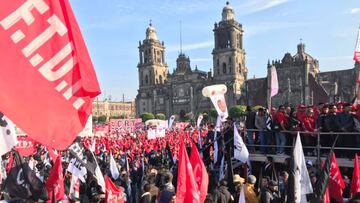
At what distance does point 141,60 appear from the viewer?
4146 inches

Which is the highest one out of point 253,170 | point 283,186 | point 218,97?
point 218,97

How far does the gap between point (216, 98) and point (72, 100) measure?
31.4ft

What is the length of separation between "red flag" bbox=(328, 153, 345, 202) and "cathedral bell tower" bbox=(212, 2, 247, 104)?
7828 cm

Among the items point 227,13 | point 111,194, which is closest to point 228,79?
point 227,13

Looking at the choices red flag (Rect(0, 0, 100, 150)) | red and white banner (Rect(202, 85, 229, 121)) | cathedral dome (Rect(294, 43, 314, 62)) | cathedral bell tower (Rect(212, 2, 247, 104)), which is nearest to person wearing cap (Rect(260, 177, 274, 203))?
red flag (Rect(0, 0, 100, 150))

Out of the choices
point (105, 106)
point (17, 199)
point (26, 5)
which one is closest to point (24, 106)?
point (26, 5)

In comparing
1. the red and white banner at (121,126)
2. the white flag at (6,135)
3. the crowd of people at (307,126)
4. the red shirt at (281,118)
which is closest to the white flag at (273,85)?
the crowd of people at (307,126)

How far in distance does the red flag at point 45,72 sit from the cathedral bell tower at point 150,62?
9965 centimetres

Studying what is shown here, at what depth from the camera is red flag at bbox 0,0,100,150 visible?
9.34 feet

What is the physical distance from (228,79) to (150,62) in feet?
79.1

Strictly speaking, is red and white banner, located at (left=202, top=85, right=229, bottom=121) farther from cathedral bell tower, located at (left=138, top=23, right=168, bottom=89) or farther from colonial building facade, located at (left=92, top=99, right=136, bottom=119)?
colonial building facade, located at (left=92, top=99, right=136, bottom=119)

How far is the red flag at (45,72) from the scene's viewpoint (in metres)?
2.85

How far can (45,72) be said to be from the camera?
9.95ft

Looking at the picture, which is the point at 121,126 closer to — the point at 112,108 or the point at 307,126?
the point at 307,126
